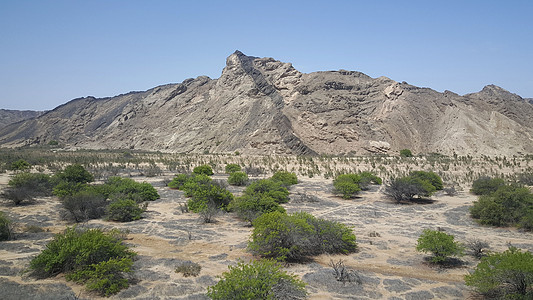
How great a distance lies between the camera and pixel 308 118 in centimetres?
5150

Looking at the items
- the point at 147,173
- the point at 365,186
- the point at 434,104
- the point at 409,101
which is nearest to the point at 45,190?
the point at 147,173

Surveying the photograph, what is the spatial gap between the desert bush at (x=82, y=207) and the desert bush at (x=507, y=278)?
12.9m

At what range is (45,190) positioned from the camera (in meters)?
17.4

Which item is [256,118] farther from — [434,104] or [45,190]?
[45,190]

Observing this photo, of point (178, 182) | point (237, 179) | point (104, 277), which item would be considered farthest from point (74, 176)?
point (104, 277)

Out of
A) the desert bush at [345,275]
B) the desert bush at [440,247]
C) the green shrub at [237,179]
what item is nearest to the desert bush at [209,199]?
the green shrub at [237,179]

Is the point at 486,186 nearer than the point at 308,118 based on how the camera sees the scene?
Yes

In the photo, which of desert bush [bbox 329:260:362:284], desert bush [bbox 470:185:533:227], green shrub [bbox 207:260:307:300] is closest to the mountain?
green shrub [bbox 207:260:307:300]

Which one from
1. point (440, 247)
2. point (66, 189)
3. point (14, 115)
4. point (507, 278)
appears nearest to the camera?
point (507, 278)

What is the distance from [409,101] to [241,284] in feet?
179

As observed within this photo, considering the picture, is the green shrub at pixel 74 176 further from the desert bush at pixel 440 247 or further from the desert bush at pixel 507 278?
the desert bush at pixel 507 278

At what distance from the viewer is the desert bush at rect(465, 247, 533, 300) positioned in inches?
245

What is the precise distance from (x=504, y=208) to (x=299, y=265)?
9.11 metres

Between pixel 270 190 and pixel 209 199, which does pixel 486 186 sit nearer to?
pixel 270 190
